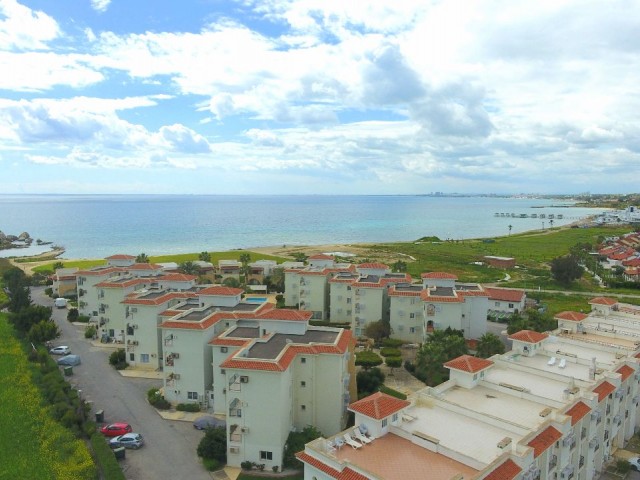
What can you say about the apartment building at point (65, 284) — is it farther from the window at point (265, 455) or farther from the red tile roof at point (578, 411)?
the red tile roof at point (578, 411)

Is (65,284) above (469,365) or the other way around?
the other way around

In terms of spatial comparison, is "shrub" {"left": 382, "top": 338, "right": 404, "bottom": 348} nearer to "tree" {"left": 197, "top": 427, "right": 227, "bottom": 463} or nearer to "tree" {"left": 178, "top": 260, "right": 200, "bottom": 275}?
"tree" {"left": 197, "top": 427, "right": 227, "bottom": 463}

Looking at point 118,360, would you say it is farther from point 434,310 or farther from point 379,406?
point 434,310

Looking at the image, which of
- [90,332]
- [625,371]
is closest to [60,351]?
[90,332]

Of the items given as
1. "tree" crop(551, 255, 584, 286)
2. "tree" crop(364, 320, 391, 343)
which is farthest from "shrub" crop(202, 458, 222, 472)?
"tree" crop(551, 255, 584, 286)

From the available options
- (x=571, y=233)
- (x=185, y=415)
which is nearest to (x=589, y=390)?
(x=185, y=415)

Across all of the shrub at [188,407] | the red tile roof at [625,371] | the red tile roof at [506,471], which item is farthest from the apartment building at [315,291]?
the red tile roof at [506,471]
